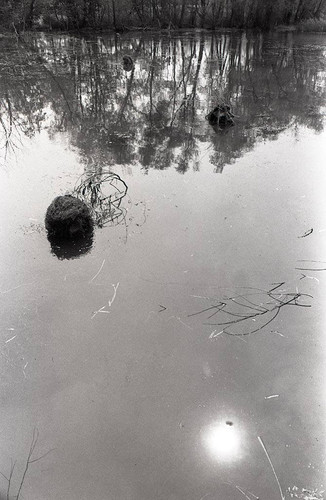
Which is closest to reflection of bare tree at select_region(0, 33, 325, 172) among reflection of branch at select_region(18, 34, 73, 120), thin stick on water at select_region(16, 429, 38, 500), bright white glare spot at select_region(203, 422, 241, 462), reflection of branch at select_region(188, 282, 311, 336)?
reflection of branch at select_region(18, 34, 73, 120)

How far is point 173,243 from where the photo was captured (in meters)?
3.99

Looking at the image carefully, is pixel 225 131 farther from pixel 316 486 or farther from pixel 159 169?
pixel 316 486

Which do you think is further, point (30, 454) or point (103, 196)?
point (103, 196)

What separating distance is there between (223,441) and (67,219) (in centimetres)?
243

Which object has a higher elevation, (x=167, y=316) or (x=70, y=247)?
(x=70, y=247)

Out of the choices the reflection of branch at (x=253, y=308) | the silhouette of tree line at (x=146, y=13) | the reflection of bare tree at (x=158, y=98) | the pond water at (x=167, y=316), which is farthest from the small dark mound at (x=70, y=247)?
the silhouette of tree line at (x=146, y=13)

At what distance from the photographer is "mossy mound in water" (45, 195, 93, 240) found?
153 inches

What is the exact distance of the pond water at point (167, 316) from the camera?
2.28m

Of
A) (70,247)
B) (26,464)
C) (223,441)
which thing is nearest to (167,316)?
(223,441)

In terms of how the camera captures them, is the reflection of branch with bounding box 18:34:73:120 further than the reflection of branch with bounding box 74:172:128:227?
Yes

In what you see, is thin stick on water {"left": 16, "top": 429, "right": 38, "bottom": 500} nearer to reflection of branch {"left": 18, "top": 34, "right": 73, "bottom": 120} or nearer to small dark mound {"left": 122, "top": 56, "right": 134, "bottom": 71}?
reflection of branch {"left": 18, "top": 34, "right": 73, "bottom": 120}

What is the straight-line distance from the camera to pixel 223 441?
2373 mm

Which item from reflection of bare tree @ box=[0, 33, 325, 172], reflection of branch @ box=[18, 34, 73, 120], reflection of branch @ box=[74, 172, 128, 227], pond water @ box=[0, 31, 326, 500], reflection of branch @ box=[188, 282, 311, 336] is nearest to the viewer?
pond water @ box=[0, 31, 326, 500]

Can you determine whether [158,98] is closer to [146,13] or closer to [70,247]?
[70,247]
